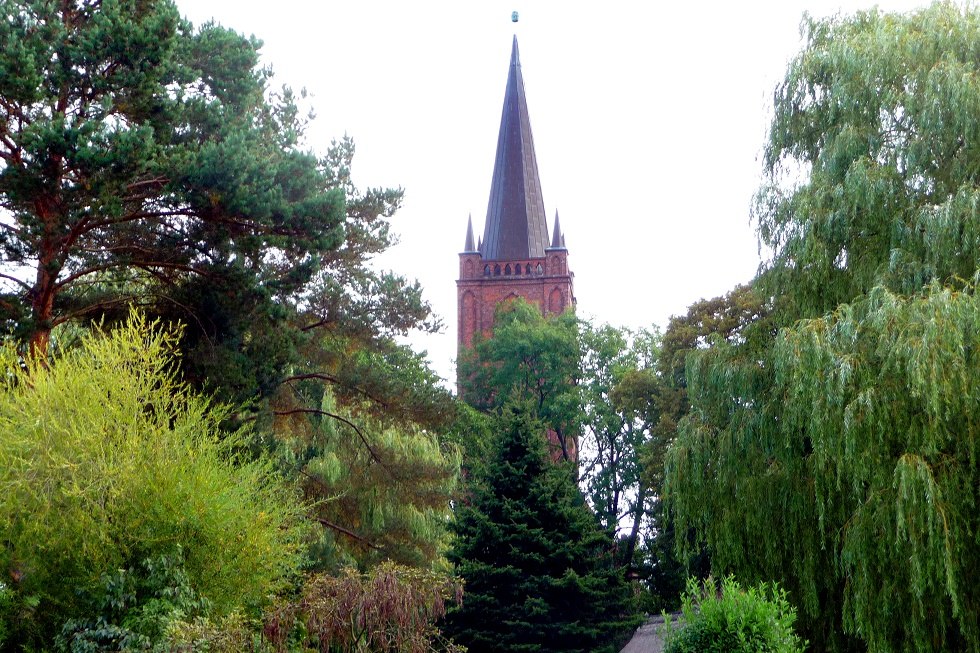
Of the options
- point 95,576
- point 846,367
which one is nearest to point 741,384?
point 846,367

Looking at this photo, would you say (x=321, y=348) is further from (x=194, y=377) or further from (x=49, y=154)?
(x=49, y=154)

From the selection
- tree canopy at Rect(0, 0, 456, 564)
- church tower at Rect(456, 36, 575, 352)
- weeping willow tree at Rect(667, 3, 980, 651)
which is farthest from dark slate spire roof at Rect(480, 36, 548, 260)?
weeping willow tree at Rect(667, 3, 980, 651)

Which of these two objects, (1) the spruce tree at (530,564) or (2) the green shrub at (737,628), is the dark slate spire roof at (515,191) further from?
(2) the green shrub at (737,628)

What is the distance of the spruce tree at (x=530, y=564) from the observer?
20875 mm

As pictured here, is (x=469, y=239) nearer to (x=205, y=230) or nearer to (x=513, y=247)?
(x=513, y=247)

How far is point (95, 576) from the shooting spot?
1286 cm

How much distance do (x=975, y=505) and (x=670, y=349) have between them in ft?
59.3

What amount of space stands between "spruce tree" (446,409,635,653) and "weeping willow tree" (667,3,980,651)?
7340mm

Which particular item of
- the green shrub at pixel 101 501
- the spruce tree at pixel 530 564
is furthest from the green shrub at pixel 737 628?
the spruce tree at pixel 530 564

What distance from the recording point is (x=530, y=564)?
847 inches

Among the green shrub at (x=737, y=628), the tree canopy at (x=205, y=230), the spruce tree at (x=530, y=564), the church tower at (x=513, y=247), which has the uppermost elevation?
the church tower at (x=513, y=247)

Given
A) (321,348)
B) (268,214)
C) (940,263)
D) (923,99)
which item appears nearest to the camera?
(940,263)

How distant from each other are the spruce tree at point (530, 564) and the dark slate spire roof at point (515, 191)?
116 feet

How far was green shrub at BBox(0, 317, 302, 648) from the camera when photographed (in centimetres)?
1277
